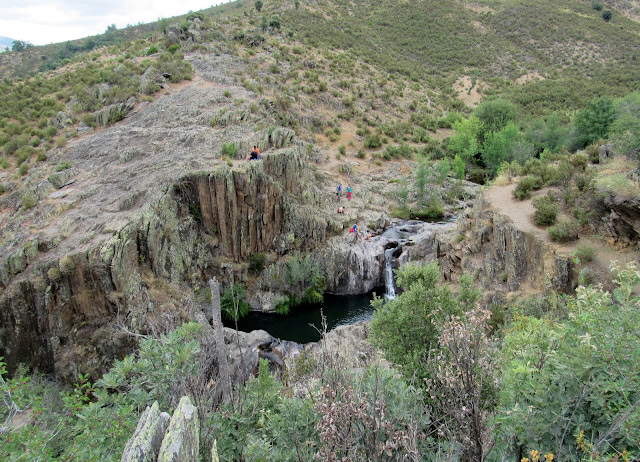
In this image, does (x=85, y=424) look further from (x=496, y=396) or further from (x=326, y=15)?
(x=326, y=15)

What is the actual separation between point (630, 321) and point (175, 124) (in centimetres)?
2716

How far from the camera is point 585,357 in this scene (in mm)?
3998

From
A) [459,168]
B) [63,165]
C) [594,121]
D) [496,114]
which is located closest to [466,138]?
[459,168]

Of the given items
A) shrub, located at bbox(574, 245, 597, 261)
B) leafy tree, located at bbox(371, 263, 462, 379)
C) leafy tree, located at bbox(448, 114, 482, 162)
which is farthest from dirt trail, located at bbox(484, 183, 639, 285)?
leafy tree, located at bbox(448, 114, 482, 162)

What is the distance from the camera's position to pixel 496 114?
39.7 m

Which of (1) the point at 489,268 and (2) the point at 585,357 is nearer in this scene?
(2) the point at 585,357

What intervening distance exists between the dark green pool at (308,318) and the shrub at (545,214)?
33.6 ft

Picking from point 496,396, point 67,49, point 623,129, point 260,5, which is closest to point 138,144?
point 496,396

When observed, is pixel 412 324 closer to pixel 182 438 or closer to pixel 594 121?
pixel 182 438

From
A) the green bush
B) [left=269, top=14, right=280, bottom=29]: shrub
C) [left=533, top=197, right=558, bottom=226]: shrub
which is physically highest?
[left=269, top=14, right=280, bottom=29]: shrub

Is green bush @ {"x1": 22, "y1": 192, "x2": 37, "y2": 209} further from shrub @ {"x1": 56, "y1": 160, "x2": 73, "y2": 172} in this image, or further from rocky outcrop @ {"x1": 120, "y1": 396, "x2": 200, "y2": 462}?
rocky outcrop @ {"x1": 120, "y1": 396, "x2": 200, "y2": 462}

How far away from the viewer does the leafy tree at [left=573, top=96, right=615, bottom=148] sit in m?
27.1

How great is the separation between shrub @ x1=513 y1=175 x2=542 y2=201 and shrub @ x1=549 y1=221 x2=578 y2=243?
13.0 ft

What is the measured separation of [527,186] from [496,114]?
25949 mm
